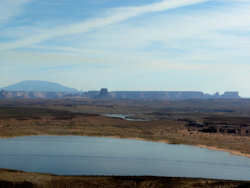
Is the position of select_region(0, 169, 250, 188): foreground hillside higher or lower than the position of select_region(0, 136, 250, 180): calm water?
lower

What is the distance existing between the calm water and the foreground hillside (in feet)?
13.5

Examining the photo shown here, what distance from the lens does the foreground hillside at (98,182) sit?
1357 inches

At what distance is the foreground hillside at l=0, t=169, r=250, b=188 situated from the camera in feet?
113

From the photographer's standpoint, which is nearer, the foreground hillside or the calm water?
the foreground hillside

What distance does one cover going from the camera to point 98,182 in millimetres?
35625

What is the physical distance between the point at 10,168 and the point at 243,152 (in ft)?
123

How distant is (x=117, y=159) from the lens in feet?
164

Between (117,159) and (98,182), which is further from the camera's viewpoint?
(117,159)

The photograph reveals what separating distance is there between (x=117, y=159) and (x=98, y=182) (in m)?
14.4

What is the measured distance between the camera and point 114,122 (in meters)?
109

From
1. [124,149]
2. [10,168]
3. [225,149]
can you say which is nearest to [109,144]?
[124,149]

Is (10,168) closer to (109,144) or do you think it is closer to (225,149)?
(109,144)

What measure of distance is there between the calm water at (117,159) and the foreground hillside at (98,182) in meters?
4.10

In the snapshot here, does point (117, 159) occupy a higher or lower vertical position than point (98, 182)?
higher
